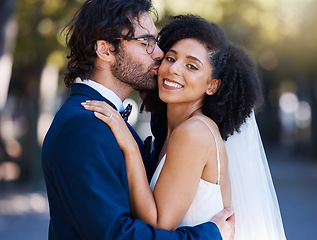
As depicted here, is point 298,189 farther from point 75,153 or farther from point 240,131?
point 75,153

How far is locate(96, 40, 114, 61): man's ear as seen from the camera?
270 centimetres

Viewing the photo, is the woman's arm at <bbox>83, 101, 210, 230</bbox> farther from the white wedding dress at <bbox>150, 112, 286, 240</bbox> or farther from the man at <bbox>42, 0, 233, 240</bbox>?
the white wedding dress at <bbox>150, 112, 286, 240</bbox>

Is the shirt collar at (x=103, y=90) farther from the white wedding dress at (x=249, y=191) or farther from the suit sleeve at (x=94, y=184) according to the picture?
the white wedding dress at (x=249, y=191)

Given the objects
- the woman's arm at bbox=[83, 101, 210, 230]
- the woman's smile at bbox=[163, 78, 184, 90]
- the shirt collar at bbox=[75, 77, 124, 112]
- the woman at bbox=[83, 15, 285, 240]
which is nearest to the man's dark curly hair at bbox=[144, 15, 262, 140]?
the woman at bbox=[83, 15, 285, 240]

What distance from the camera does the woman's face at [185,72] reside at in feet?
9.34

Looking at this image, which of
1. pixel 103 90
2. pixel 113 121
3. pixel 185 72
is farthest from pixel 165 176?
pixel 185 72

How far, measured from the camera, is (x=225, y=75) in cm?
295

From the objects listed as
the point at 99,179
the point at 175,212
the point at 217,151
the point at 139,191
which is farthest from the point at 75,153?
the point at 217,151

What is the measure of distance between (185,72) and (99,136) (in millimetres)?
893

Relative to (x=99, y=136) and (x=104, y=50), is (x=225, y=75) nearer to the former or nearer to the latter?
(x=104, y=50)

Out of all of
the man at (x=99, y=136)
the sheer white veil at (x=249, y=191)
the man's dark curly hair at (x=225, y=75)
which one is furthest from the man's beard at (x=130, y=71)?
the sheer white veil at (x=249, y=191)

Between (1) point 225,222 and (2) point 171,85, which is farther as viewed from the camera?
(2) point 171,85

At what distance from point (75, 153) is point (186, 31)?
1.25 metres

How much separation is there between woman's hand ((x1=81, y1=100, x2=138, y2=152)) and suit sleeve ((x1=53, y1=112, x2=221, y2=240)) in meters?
0.07
